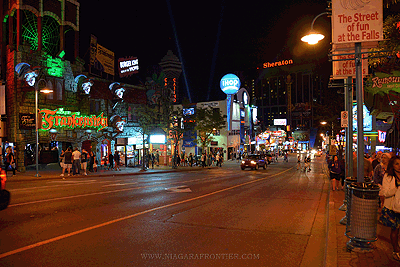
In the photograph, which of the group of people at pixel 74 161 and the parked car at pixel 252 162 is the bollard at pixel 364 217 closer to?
the group of people at pixel 74 161

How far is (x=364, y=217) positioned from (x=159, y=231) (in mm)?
4390

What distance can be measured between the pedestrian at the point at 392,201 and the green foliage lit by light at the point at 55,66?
28687 mm

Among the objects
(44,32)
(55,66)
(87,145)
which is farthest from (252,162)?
(44,32)

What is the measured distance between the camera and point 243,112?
214 ft

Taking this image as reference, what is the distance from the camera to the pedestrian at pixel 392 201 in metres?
5.71

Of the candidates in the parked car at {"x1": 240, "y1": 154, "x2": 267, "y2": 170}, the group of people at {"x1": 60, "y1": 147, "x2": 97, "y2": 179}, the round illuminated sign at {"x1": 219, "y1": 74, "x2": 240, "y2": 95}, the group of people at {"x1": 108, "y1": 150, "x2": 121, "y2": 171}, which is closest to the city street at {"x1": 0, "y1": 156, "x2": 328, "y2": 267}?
the group of people at {"x1": 60, "y1": 147, "x2": 97, "y2": 179}

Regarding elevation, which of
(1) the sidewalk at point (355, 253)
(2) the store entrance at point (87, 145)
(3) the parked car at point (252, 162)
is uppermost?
(2) the store entrance at point (87, 145)

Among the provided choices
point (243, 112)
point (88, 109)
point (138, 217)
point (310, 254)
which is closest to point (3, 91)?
point (88, 109)

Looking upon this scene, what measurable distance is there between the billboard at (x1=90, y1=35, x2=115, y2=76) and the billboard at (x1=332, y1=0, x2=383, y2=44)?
1309 inches

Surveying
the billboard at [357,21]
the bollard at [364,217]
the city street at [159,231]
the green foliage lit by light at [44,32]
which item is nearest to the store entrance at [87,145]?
the green foliage lit by light at [44,32]

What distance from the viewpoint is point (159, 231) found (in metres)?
7.59

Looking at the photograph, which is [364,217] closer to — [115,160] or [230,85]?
[115,160]

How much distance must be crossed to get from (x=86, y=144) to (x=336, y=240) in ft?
99.8

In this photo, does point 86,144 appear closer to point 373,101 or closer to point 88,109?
point 88,109
